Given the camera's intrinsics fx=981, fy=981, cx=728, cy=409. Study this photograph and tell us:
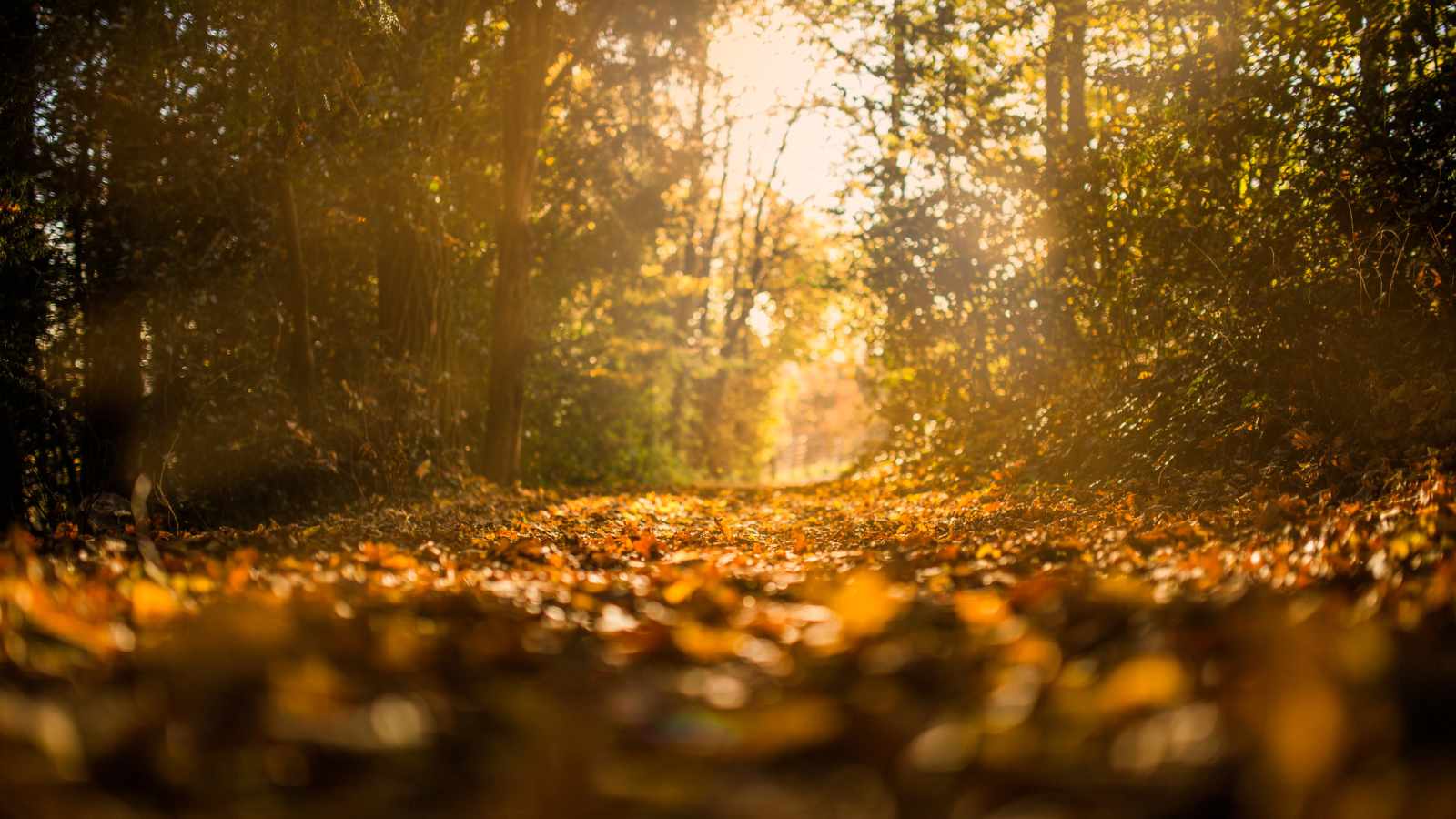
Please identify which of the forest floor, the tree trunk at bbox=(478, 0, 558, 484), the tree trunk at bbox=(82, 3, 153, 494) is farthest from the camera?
the tree trunk at bbox=(478, 0, 558, 484)

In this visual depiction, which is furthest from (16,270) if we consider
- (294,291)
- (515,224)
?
(515,224)

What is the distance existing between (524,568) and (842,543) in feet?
7.47

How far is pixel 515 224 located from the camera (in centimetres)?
1170

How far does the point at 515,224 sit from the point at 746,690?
34.1 ft

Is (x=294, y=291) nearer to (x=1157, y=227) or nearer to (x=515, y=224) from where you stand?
(x=515, y=224)

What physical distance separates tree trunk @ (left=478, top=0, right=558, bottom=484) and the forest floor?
8.35 metres

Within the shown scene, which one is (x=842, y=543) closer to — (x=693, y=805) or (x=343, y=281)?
(x=693, y=805)

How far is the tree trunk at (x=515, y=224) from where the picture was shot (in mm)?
11188

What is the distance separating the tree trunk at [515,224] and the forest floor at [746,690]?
835cm

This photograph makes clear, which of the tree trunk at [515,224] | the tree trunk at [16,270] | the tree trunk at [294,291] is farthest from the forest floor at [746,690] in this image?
the tree trunk at [515,224]

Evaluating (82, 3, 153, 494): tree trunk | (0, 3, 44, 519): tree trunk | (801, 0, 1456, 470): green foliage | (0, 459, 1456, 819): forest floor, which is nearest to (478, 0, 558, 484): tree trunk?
(82, 3, 153, 494): tree trunk

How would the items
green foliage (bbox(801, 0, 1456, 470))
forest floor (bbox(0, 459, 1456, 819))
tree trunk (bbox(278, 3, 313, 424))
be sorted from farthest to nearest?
tree trunk (bbox(278, 3, 313, 424))
green foliage (bbox(801, 0, 1456, 470))
forest floor (bbox(0, 459, 1456, 819))

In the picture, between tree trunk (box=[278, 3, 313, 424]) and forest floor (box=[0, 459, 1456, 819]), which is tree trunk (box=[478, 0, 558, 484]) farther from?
forest floor (box=[0, 459, 1456, 819])

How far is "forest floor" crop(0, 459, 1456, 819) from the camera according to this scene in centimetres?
146
